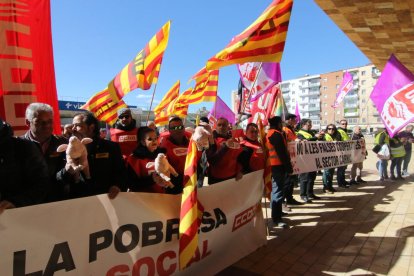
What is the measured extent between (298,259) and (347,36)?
432 cm

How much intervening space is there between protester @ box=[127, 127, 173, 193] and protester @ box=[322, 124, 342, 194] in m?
6.13

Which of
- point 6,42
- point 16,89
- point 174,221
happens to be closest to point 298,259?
point 174,221

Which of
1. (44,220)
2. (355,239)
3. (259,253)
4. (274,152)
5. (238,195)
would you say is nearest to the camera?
(44,220)

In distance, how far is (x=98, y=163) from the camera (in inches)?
121

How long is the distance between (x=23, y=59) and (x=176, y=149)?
1.77m

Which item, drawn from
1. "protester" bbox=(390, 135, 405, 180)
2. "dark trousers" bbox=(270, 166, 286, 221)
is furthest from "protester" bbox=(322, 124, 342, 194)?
"dark trousers" bbox=(270, 166, 286, 221)

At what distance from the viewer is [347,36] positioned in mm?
6305

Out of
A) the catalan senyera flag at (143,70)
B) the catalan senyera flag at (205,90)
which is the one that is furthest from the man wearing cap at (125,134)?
the catalan senyera flag at (205,90)

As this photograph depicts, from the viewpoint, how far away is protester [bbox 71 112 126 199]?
291 centimetres

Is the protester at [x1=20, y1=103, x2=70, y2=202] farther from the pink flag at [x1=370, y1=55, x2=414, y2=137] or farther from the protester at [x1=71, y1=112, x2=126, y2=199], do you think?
the pink flag at [x1=370, y1=55, x2=414, y2=137]

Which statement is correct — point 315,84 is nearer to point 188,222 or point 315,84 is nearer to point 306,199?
point 306,199

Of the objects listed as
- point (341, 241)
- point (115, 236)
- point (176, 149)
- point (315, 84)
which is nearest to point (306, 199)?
point (341, 241)

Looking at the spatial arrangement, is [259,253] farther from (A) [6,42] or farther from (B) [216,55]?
(A) [6,42]

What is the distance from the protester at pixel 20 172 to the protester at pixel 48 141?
0.20m
